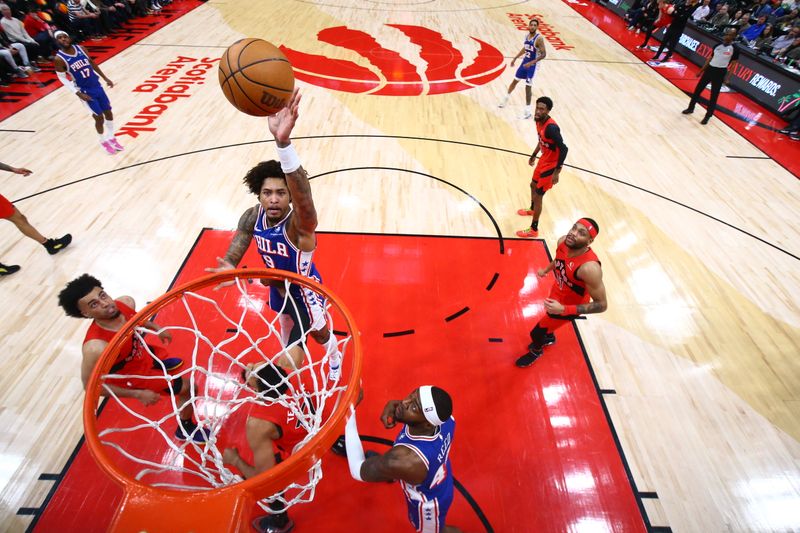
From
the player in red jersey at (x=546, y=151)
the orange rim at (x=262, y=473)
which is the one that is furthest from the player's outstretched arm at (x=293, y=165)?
the player in red jersey at (x=546, y=151)

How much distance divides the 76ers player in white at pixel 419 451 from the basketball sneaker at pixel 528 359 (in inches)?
68.2

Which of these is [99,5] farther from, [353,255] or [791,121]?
[791,121]

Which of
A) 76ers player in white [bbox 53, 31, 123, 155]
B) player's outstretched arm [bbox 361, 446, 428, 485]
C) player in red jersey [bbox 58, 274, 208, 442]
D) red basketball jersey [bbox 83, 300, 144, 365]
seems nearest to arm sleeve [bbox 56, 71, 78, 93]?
76ers player in white [bbox 53, 31, 123, 155]

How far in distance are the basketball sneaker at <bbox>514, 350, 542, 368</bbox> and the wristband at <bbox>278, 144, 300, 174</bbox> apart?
2.76 meters

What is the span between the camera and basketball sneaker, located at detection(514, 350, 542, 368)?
12.3 feet

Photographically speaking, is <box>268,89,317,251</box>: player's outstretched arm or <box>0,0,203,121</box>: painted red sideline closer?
<box>268,89,317,251</box>: player's outstretched arm

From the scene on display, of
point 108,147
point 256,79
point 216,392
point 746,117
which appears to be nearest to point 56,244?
point 108,147

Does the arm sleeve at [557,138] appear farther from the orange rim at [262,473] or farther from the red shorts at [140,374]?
the red shorts at [140,374]

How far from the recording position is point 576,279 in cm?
321

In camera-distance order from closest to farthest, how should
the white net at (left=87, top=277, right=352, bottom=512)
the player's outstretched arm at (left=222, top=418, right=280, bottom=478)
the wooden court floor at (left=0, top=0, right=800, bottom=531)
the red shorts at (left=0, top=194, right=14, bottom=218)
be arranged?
the player's outstretched arm at (left=222, top=418, right=280, bottom=478)
the white net at (left=87, top=277, right=352, bottom=512)
the wooden court floor at (left=0, top=0, right=800, bottom=531)
the red shorts at (left=0, top=194, right=14, bottom=218)

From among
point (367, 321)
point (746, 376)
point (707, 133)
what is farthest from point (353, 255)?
point (707, 133)

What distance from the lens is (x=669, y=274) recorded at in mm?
4855

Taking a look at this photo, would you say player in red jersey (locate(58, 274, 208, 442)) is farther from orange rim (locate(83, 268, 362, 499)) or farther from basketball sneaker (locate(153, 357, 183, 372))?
orange rim (locate(83, 268, 362, 499))

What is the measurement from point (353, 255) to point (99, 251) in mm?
3040
